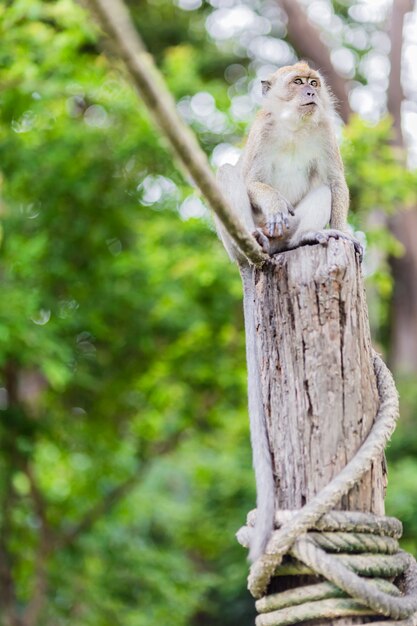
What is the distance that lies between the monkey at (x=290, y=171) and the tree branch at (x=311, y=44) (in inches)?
263

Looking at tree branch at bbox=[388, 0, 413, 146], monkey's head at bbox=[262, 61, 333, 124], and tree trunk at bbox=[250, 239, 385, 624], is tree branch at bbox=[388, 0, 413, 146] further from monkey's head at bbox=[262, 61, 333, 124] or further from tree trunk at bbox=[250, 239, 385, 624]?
tree trunk at bbox=[250, 239, 385, 624]

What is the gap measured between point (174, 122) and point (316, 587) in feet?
3.17

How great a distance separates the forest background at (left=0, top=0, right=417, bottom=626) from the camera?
616 centimetres

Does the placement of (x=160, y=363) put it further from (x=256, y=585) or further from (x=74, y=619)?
(x=256, y=585)

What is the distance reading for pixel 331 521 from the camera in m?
1.82

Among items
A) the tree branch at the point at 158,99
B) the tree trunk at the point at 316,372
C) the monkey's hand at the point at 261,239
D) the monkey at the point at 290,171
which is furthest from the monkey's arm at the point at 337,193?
the tree branch at the point at 158,99

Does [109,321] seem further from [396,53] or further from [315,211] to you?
[396,53]

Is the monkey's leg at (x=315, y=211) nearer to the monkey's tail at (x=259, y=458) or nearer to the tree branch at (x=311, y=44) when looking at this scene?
the monkey's tail at (x=259, y=458)

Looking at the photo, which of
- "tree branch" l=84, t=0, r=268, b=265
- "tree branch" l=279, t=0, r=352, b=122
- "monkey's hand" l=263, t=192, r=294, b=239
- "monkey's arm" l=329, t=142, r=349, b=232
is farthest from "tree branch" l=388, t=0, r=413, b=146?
"tree branch" l=84, t=0, r=268, b=265

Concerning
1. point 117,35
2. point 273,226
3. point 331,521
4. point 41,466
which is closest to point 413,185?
point 273,226

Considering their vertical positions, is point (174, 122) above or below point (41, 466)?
above

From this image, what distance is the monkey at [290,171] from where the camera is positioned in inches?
119

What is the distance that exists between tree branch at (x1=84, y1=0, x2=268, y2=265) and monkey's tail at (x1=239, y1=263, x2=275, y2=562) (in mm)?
371

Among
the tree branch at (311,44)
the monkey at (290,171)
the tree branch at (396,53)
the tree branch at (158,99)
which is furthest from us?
the tree branch at (396,53)
